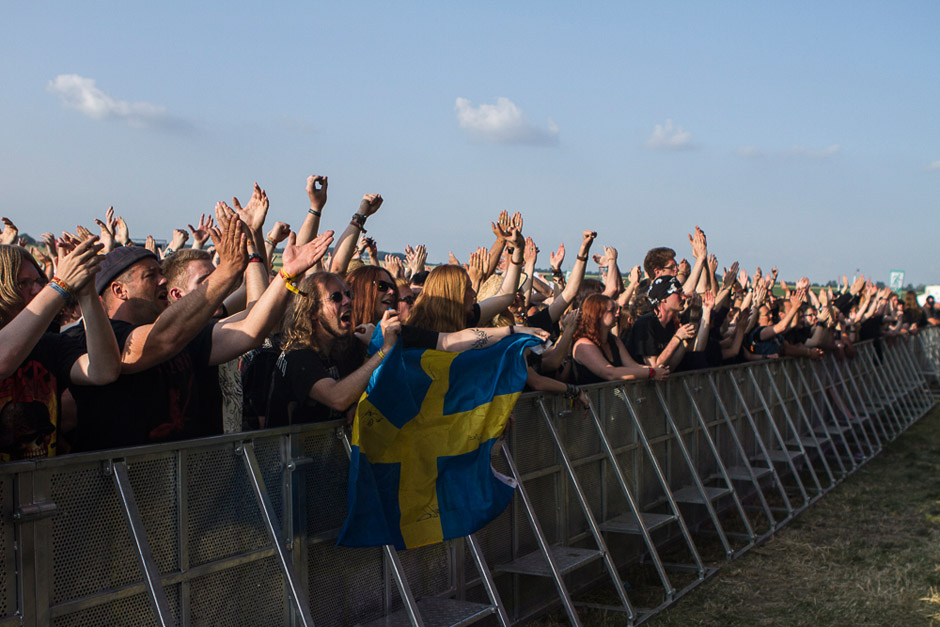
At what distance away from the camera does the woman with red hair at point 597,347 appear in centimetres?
783

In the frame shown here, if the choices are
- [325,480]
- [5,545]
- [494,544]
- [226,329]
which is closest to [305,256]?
[226,329]

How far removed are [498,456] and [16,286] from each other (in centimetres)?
304

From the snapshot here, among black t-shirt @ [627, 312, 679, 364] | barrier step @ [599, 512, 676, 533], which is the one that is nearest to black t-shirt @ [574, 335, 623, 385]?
black t-shirt @ [627, 312, 679, 364]

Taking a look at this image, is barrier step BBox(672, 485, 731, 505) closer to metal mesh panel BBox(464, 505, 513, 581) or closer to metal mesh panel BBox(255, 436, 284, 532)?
metal mesh panel BBox(464, 505, 513, 581)

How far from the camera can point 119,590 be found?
3.63 meters

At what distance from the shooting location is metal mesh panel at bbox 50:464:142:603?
3430 mm

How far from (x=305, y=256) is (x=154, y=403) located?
2.99 feet

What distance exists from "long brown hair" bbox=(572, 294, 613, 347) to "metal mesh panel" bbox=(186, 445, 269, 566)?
4.10 metres

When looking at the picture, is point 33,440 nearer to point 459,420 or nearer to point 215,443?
point 215,443

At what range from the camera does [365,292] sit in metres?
5.75

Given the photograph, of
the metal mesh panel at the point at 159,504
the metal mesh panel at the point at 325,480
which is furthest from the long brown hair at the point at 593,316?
the metal mesh panel at the point at 159,504

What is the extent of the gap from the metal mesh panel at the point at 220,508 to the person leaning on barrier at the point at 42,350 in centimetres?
53

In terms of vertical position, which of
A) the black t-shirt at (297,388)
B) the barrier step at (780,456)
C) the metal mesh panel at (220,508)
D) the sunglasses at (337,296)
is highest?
the sunglasses at (337,296)

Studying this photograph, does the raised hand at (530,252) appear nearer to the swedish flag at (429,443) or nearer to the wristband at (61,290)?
the swedish flag at (429,443)
